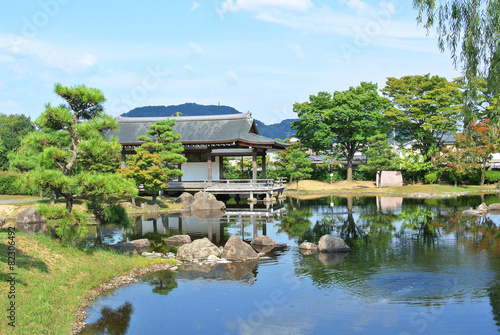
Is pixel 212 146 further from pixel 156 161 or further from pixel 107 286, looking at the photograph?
pixel 107 286

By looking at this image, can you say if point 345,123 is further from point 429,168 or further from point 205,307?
point 205,307

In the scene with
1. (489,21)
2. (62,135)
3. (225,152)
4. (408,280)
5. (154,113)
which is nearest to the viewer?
(489,21)

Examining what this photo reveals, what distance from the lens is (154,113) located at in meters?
199

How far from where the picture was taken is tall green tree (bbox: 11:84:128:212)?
491 inches

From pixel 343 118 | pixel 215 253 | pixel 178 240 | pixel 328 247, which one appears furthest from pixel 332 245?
pixel 343 118

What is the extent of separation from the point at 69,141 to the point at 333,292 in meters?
9.26

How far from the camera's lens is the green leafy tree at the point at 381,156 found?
139 ft

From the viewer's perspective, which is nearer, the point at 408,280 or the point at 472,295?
the point at 472,295

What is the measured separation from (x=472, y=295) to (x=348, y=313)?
3.35 metres

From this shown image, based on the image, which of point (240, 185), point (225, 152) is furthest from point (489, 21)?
point (225, 152)

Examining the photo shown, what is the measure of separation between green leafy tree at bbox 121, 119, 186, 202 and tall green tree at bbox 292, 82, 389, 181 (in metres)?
17.9

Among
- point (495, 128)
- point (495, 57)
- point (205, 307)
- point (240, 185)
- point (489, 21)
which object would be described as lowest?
point (205, 307)

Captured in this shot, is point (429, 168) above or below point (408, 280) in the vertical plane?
above

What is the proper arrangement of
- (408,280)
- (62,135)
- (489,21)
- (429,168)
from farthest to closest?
1. (429,168)
2. (62,135)
3. (408,280)
4. (489,21)
